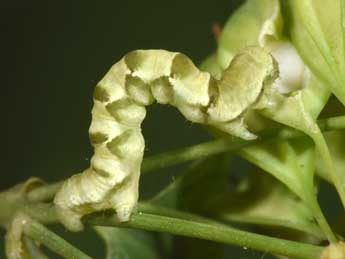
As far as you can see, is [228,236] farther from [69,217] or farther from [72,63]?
[72,63]

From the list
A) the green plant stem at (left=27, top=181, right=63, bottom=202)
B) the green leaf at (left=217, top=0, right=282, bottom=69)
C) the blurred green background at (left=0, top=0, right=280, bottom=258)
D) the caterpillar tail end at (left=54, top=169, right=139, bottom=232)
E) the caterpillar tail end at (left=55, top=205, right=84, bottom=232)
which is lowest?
the blurred green background at (left=0, top=0, right=280, bottom=258)

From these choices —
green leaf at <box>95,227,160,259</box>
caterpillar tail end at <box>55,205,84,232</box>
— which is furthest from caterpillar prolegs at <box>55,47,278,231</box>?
green leaf at <box>95,227,160,259</box>

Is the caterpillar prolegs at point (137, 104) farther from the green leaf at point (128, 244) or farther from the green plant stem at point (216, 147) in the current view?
the green leaf at point (128, 244)

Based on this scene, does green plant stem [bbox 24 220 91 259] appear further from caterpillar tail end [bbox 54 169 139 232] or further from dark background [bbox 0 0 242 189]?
dark background [bbox 0 0 242 189]

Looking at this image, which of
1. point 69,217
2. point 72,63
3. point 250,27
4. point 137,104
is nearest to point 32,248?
point 69,217

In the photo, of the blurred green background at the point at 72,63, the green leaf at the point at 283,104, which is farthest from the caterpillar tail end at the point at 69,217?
the blurred green background at the point at 72,63

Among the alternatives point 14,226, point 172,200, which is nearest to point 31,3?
point 172,200
